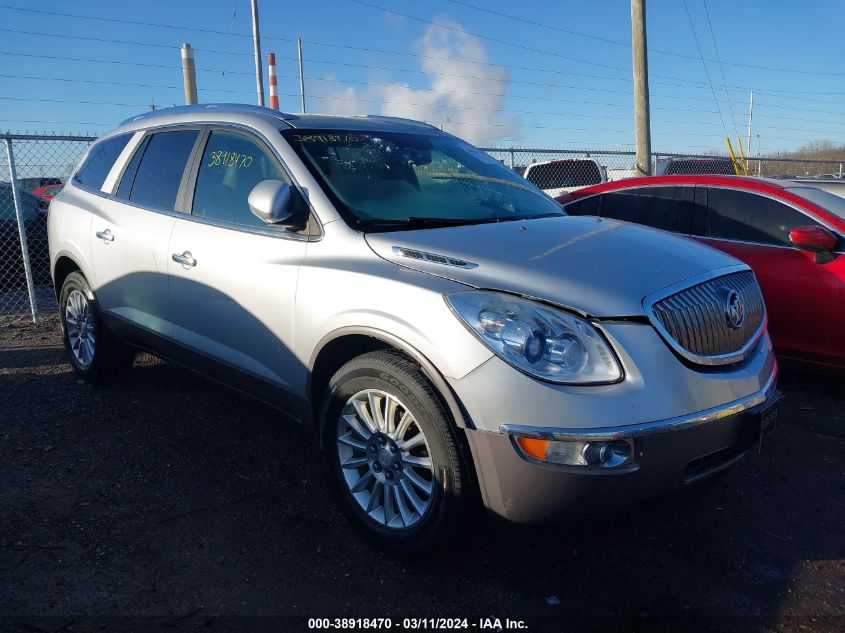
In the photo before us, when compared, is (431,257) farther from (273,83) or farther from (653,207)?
(273,83)

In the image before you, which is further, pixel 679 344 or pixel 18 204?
pixel 18 204

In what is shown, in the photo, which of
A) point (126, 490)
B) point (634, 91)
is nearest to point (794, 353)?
point (126, 490)

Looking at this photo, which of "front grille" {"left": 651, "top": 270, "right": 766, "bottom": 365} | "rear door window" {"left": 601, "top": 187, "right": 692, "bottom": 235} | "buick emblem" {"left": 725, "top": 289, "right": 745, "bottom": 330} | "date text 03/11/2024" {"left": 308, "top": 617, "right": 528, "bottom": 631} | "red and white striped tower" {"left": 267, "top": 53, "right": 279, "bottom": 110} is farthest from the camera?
"red and white striped tower" {"left": 267, "top": 53, "right": 279, "bottom": 110}

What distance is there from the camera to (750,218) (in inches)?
207

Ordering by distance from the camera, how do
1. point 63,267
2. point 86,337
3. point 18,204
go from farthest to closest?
1. point 18,204
2. point 63,267
3. point 86,337

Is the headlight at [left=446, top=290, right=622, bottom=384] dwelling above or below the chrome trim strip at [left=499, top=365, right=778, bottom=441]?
above

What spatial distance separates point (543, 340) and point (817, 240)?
10.4 feet

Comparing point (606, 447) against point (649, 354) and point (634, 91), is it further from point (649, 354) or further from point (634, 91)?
point (634, 91)

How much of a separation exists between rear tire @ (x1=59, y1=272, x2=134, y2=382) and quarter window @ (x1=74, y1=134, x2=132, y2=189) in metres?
0.68

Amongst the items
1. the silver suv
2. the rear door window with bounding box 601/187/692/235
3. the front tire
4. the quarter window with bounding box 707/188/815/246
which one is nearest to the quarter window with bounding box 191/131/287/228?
the silver suv

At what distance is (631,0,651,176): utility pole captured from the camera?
39.7 ft

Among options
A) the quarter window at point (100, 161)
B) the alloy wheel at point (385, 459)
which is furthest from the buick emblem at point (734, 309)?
the quarter window at point (100, 161)

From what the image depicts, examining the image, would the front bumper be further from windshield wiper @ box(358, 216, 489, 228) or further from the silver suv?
windshield wiper @ box(358, 216, 489, 228)

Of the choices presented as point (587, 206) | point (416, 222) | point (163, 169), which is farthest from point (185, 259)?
point (587, 206)
